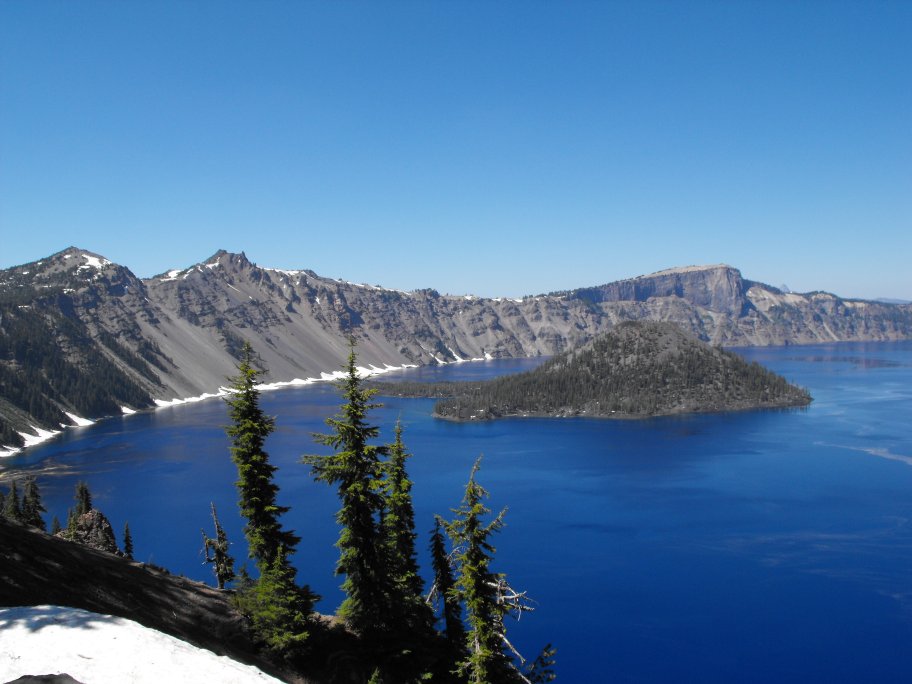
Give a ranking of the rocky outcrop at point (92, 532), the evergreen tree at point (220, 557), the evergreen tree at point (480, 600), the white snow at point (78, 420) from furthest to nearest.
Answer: the white snow at point (78, 420), the rocky outcrop at point (92, 532), the evergreen tree at point (220, 557), the evergreen tree at point (480, 600)

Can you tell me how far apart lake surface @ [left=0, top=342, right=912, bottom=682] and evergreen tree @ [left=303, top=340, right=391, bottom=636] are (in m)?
16.2

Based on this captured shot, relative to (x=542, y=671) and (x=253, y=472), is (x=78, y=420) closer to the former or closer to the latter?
(x=253, y=472)

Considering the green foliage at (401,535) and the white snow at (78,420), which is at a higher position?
the green foliage at (401,535)

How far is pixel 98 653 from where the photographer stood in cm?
1256

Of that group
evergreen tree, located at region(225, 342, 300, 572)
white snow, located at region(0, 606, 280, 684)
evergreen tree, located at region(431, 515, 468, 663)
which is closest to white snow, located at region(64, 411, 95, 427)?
evergreen tree, located at region(225, 342, 300, 572)

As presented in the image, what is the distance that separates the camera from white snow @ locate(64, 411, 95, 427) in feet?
629

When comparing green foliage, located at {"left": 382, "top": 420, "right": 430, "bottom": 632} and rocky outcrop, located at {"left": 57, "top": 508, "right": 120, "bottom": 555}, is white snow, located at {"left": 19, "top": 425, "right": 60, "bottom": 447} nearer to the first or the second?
rocky outcrop, located at {"left": 57, "top": 508, "right": 120, "bottom": 555}

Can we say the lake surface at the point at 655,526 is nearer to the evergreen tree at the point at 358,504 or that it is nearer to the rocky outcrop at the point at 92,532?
the evergreen tree at the point at 358,504

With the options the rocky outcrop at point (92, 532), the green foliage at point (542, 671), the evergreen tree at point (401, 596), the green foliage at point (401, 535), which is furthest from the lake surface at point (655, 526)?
the green foliage at point (542, 671)

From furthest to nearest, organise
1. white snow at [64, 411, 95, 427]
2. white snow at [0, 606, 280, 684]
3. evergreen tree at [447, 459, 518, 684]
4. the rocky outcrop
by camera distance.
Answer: white snow at [64, 411, 95, 427] < the rocky outcrop < evergreen tree at [447, 459, 518, 684] < white snow at [0, 606, 280, 684]

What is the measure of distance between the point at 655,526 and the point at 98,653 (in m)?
83.7

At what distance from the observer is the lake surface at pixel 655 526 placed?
52906 millimetres

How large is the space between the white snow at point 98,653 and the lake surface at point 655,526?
2721cm

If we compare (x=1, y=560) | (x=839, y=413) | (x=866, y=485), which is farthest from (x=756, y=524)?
(x=839, y=413)
